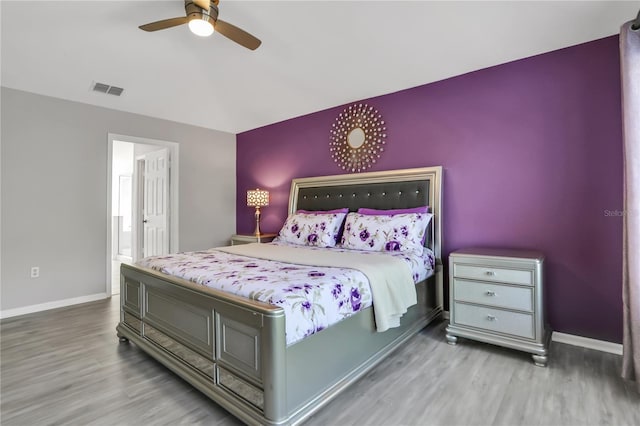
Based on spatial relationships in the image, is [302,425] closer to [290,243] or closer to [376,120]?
[290,243]

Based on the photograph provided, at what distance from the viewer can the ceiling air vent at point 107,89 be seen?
11.7ft

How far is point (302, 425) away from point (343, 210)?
2370 millimetres

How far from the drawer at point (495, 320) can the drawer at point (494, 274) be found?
0.23 m

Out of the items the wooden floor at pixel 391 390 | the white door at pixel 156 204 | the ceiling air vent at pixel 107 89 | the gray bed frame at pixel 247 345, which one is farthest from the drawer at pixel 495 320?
the ceiling air vent at pixel 107 89

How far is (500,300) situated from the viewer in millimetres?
2398

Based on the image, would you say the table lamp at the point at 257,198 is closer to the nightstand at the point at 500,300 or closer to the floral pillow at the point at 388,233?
the floral pillow at the point at 388,233

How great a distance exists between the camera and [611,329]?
242 cm

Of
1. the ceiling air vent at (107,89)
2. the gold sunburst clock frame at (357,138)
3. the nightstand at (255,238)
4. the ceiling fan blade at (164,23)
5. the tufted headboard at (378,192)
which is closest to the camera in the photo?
the ceiling fan blade at (164,23)

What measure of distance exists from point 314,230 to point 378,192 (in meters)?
0.83

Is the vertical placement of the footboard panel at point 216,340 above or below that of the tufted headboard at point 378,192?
below

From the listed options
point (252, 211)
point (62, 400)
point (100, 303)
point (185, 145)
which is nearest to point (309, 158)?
point (252, 211)

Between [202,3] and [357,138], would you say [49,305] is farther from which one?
[357,138]

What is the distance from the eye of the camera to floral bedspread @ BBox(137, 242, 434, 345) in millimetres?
1585

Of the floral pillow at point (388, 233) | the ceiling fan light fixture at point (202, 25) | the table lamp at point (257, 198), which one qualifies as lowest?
the floral pillow at point (388, 233)
